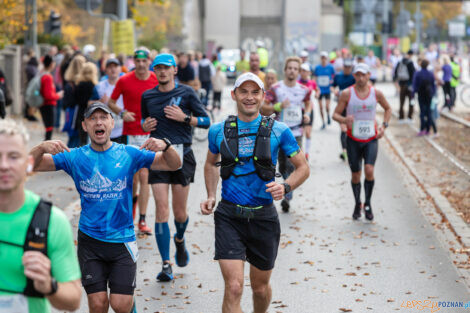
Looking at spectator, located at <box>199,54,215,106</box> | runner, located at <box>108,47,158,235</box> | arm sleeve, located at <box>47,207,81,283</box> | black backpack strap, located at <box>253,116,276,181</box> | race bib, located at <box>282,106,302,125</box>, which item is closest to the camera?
arm sleeve, located at <box>47,207,81,283</box>

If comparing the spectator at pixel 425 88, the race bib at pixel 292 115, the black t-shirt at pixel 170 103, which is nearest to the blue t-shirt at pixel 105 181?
the black t-shirt at pixel 170 103

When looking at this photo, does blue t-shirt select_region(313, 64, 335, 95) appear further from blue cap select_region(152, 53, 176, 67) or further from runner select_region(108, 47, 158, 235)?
blue cap select_region(152, 53, 176, 67)

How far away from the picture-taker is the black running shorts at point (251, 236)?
5.79 m

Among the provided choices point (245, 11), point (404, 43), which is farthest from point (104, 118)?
point (404, 43)

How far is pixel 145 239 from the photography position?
965cm

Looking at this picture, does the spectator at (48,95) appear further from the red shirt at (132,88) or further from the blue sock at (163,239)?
the blue sock at (163,239)

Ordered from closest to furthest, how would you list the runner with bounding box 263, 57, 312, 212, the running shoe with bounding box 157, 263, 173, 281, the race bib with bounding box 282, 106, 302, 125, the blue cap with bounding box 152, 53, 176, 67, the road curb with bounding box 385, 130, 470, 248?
the blue cap with bounding box 152, 53, 176, 67 → the running shoe with bounding box 157, 263, 173, 281 → the road curb with bounding box 385, 130, 470, 248 → the runner with bounding box 263, 57, 312, 212 → the race bib with bounding box 282, 106, 302, 125

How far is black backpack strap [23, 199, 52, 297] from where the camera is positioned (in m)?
3.29

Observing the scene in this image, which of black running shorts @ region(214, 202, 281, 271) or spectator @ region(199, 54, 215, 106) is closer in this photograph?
black running shorts @ region(214, 202, 281, 271)

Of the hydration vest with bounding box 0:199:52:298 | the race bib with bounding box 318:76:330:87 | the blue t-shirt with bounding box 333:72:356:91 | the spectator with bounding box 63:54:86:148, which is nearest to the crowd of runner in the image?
the hydration vest with bounding box 0:199:52:298

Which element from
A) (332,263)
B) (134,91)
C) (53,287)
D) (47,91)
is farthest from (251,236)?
(47,91)

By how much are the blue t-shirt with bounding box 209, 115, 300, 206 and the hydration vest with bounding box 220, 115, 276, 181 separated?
0.03m

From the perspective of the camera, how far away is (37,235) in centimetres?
329

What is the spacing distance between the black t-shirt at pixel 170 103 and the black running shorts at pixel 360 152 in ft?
10.9
